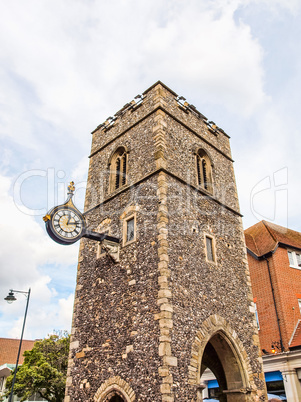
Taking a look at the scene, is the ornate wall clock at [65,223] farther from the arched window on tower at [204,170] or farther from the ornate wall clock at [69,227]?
the arched window on tower at [204,170]

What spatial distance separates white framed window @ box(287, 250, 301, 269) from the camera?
1898cm

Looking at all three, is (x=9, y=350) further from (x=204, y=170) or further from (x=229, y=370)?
(x=204, y=170)

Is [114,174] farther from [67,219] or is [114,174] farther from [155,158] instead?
[67,219]

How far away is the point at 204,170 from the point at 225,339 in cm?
697

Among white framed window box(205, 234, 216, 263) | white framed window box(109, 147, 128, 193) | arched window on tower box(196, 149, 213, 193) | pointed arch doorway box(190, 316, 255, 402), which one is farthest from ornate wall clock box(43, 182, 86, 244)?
arched window on tower box(196, 149, 213, 193)

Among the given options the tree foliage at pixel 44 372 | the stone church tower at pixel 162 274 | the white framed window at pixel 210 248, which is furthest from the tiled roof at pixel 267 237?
the tree foliage at pixel 44 372

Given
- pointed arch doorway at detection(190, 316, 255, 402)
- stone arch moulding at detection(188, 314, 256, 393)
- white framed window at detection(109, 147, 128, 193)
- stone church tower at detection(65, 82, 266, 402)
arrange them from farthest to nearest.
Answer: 1. white framed window at detection(109, 147, 128, 193)
2. pointed arch doorway at detection(190, 316, 255, 402)
3. stone arch moulding at detection(188, 314, 256, 393)
4. stone church tower at detection(65, 82, 266, 402)

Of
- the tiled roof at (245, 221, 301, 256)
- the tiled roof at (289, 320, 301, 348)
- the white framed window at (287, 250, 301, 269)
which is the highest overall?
the tiled roof at (245, 221, 301, 256)

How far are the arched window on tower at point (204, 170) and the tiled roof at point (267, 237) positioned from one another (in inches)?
243

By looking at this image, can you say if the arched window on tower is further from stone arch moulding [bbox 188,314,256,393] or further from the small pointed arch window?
stone arch moulding [bbox 188,314,256,393]

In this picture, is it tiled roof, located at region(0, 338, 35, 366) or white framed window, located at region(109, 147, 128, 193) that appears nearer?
white framed window, located at region(109, 147, 128, 193)

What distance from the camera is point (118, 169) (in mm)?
15094

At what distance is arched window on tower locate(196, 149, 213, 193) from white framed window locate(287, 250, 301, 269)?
7428 mm

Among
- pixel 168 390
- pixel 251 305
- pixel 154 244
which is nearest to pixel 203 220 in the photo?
pixel 154 244
